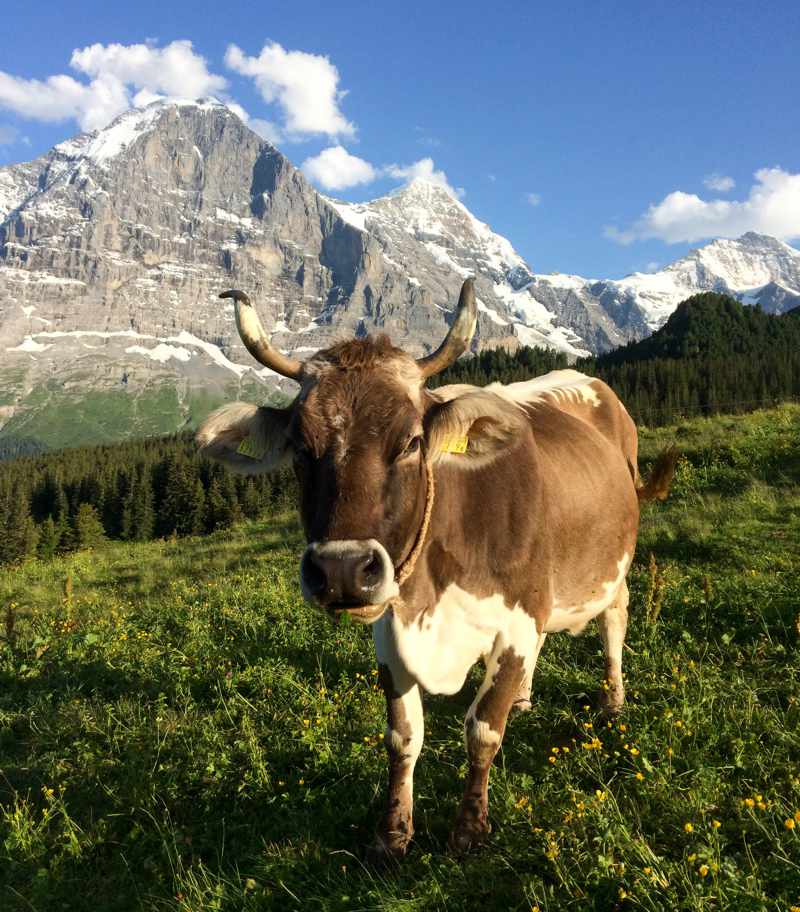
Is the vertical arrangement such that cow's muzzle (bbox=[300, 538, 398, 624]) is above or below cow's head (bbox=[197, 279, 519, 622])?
below

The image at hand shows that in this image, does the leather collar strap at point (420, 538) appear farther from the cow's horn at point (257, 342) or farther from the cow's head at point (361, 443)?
the cow's horn at point (257, 342)

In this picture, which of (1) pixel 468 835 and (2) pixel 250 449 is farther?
(2) pixel 250 449

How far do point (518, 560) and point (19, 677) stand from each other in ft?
22.0

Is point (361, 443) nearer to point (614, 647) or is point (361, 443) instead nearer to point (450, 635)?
point (450, 635)

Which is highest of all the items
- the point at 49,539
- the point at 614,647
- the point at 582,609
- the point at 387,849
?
the point at 582,609

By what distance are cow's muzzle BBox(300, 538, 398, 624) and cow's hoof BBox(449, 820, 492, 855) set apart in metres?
1.85

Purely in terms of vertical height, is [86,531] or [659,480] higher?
[659,480]

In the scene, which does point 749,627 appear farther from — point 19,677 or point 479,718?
point 19,677

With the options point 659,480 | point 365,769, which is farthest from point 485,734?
point 659,480

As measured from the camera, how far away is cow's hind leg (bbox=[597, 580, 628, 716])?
203 inches

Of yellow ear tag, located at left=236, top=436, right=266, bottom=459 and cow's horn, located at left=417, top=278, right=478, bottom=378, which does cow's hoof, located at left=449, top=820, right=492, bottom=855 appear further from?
cow's horn, located at left=417, top=278, right=478, bottom=378

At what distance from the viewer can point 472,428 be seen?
157 inches

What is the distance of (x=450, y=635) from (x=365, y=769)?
1.58 metres

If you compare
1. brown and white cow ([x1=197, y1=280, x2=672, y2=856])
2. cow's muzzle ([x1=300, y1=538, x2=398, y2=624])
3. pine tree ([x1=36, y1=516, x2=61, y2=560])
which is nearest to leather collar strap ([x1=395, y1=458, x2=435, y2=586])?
brown and white cow ([x1=197, y1=280, x2=672, y2=856])
